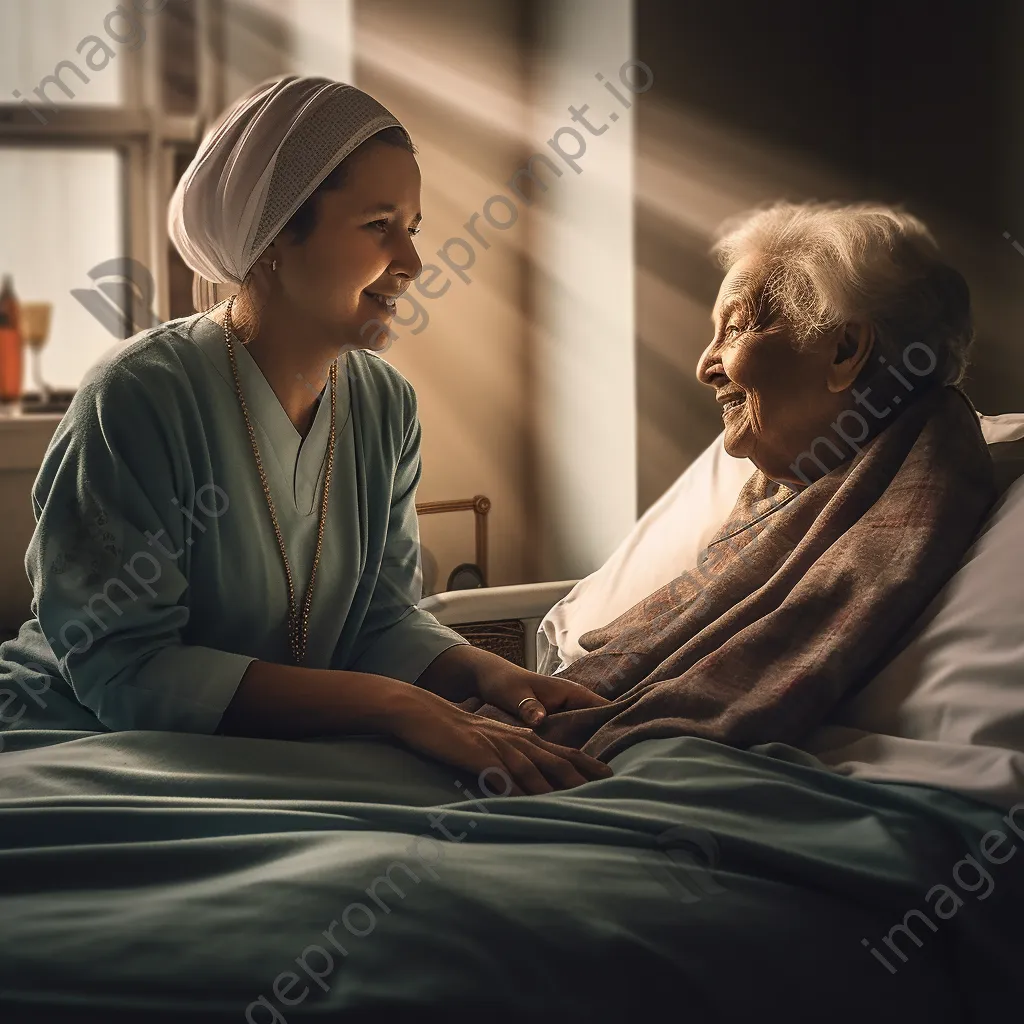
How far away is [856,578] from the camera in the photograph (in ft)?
4.12

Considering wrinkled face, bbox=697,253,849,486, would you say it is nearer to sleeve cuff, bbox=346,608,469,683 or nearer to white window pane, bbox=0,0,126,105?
sleeve cuff, bbox=346,608,469,683

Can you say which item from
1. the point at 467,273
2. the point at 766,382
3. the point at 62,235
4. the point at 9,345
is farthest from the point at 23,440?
the point at 766,382

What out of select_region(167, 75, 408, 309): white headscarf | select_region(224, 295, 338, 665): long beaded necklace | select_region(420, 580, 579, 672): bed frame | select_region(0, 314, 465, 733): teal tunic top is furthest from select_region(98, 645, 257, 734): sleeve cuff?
select_region(420, 580, 579, 672): bed frame

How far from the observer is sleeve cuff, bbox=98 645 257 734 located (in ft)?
4.04

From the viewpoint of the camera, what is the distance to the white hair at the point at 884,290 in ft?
4.62

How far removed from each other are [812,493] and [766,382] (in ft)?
0.53

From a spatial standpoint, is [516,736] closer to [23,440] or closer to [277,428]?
[277,428]

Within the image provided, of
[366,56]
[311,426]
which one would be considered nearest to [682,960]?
[311,426]

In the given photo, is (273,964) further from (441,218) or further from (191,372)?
(441,218)

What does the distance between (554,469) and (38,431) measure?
1196 millimetres

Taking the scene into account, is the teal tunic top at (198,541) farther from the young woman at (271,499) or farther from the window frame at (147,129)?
the window frame at (147,129)

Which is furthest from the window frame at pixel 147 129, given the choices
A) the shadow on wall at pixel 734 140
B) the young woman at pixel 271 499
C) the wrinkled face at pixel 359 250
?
the wrinkled face at pixel 359 250

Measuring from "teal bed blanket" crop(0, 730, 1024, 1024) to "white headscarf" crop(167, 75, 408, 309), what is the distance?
0.63m

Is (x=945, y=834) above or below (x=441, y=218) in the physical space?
below
